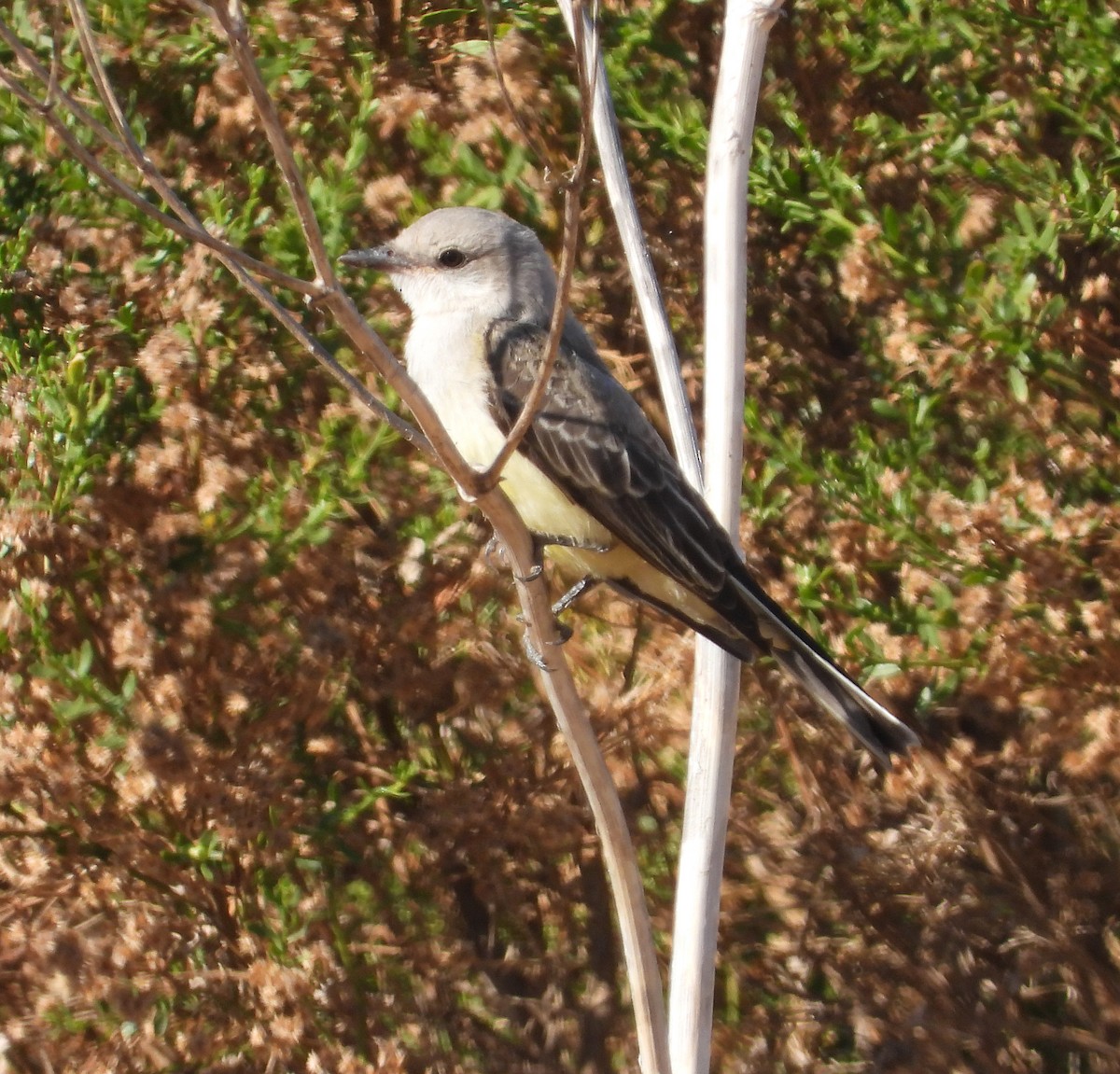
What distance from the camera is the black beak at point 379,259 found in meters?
3.65

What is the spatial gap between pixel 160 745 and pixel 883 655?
1.87 meters

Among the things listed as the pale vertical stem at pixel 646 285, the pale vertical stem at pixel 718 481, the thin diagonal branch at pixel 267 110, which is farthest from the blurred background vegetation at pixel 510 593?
the thin diagonal branch at pixel 267 110

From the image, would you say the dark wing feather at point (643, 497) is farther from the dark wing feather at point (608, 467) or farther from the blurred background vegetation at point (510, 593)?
the blurred background vegetation at point (510, 593)

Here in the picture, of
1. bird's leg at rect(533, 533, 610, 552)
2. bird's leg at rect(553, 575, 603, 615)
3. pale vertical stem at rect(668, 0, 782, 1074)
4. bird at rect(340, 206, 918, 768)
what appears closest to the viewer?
pale vertical stem at rect(668, 0, 782, 1074)

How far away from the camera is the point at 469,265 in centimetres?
390

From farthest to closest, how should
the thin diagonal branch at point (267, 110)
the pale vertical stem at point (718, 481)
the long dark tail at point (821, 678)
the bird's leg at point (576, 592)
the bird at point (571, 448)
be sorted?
A: the bird's leg at point (576, 592)
the bird at point (571, 448)
the long dark tail at point (821, 678)
the pale vertical stem at point (718, 481)
the thin diagonal branch at point (267, 110)

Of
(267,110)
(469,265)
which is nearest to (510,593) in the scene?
(469,265)

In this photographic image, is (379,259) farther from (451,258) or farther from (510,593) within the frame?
(510,593)

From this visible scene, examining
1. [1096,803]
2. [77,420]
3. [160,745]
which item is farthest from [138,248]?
[1096,803]

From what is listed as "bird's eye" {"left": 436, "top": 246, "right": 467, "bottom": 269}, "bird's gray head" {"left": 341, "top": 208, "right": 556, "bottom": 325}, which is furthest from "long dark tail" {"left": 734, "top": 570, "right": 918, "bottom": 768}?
"bird's eye" {"left": 436, "top": 246, "right": 467, "bottom": 269}

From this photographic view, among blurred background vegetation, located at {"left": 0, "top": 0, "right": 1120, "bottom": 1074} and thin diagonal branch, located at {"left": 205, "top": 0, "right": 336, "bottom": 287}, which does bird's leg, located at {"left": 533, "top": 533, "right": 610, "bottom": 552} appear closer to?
blurred background vegetation, located at {"left": 0, "top": 0, "right": 1120, "bottom": 1074}

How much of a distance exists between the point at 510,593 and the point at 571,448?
1.97 feet

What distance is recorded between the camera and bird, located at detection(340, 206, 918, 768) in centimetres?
336

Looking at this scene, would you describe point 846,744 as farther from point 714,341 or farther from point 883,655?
point 714,341
